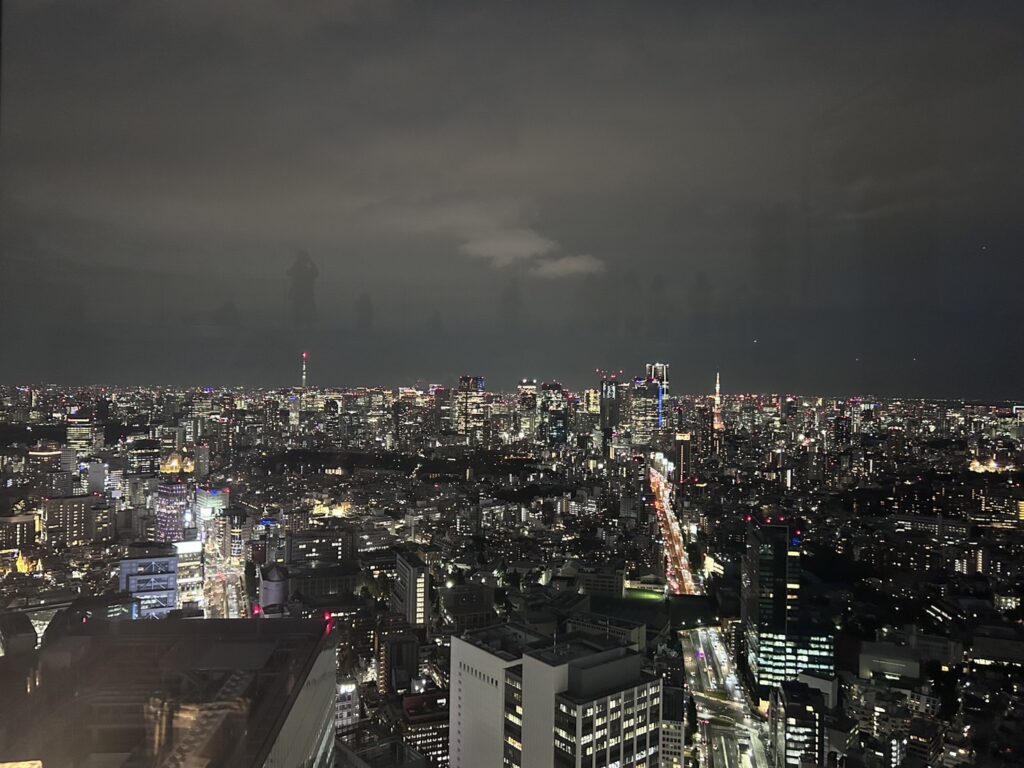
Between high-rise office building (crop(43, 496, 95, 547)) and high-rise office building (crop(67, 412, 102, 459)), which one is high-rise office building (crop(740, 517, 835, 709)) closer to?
high-rise office building (crop(67, 412, 102, 459))

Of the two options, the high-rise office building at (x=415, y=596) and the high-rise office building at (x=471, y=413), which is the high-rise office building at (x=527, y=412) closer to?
the high-rise office building at (x=471, y=413)

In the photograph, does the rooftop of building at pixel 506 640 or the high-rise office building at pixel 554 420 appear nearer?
the rooftop of building at pixel 506 640

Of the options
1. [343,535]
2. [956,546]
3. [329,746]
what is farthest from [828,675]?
[343,535]

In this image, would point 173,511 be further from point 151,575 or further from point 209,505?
point 151,575

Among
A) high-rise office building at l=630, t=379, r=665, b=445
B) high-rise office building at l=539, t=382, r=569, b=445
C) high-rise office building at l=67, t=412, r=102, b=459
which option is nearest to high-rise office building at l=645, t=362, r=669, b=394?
high-rise office building at l=630, t=379, r=665, b=445

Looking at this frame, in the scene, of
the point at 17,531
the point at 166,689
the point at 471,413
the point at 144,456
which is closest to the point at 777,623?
the point at 166,689

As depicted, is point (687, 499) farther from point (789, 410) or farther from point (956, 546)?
point (956, 546)

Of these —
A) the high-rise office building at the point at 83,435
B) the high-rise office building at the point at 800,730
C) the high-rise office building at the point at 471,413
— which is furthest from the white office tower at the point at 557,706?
the high-rise office building at the point at 471,413
